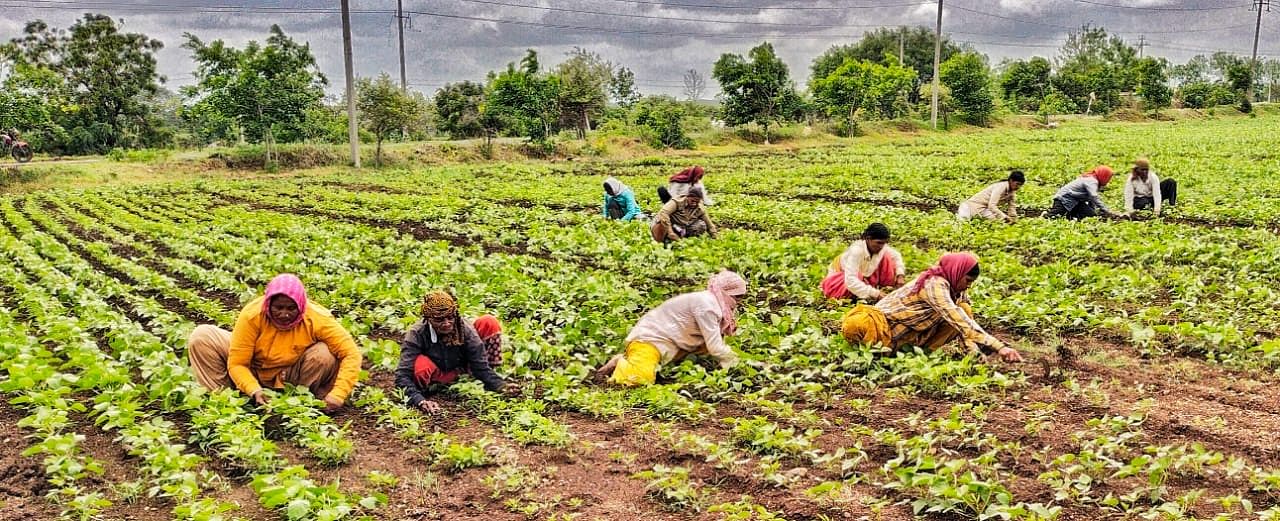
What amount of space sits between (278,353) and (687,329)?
116 inches

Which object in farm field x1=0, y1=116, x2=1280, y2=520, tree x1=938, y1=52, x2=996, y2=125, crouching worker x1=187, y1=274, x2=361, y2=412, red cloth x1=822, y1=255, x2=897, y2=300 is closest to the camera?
farm field x1=0, y1=116, x2=1280, y2=520

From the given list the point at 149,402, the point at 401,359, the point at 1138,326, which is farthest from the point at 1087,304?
the point at 149,402

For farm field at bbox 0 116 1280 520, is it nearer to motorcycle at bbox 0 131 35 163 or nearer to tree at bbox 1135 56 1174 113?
motorcycle at bbox 0 131 35 163

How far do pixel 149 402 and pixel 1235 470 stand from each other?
652cm

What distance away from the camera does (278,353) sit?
6.23 m

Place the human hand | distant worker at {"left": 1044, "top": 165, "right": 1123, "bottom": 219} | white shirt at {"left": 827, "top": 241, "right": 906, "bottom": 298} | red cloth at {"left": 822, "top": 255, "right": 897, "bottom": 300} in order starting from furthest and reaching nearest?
distant worker at {"left": 1044, "top": 165, "right": 1123, "bottom": 219}, red cloth at {"left": 822, "top": 255, "right": 897, "bottom": 300}, white shirt at {"left": 827, "top": 241, "right": 906, "bottom": 298}, the human hand

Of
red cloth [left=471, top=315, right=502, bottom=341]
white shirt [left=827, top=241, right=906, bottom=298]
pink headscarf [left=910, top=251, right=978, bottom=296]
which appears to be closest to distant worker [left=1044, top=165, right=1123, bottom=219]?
white shirt [left=827, top=241, right=906, bottom=298]

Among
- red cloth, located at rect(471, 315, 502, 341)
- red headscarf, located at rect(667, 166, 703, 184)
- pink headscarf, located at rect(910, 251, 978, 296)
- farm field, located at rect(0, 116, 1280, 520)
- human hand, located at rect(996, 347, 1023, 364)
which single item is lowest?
farm field, located at rect(0, 116, 1280, 520)

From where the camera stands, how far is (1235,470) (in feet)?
15.8

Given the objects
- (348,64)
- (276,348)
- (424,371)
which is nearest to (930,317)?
(424,371)

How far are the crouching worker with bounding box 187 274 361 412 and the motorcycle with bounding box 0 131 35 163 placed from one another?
29546 millimetres

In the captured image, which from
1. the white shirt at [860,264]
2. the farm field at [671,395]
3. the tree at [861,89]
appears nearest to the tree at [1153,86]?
the tree at [861,89]

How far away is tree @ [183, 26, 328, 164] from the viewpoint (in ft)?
105

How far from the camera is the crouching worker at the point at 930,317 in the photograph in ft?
22.8
